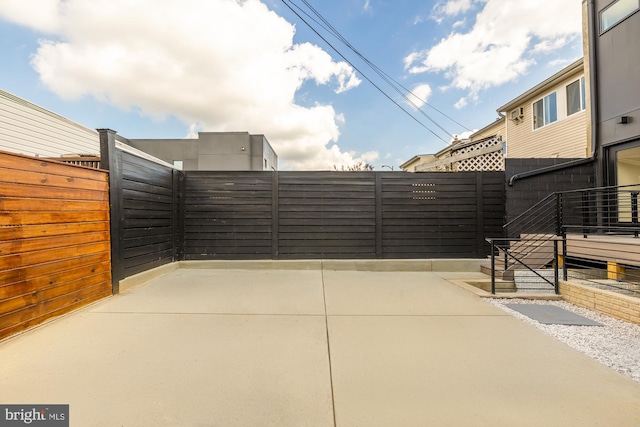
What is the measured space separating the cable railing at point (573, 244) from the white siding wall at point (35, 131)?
29.5 feet

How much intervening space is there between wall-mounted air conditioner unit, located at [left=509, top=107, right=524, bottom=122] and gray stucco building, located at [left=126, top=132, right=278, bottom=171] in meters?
15.7

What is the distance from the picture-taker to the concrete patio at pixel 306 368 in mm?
Result: 1620

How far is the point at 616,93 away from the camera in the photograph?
207 inches

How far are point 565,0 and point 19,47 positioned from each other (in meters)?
11.9

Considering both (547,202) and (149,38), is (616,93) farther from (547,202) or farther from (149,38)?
(149,38)

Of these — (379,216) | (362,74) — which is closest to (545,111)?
(362,74)

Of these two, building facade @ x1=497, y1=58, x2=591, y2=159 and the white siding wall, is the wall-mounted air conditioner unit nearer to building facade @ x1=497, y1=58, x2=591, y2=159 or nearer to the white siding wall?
building facade @ x1=497, y1=58, x2=591, y2=159

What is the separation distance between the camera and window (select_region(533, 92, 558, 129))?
8.82 metres

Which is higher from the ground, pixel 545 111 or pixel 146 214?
pixel 545 111

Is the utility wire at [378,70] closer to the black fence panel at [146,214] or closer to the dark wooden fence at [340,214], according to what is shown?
the dark wooden fence at [340,214]

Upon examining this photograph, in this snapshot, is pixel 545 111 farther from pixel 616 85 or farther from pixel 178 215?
pixel 178 215

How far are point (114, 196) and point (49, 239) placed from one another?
1.02 m

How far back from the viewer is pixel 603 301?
337 centimetres

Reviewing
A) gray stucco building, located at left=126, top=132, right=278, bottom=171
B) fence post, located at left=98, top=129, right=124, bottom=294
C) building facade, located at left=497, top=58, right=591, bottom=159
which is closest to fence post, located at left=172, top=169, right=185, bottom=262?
fence post, located at left=98, top=129, right=124, bottom=294
